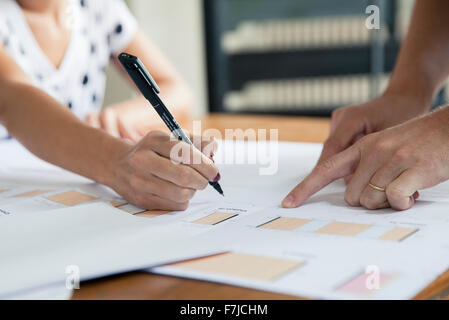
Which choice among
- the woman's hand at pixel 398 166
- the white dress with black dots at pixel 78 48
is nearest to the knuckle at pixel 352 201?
the woman's hand at pixel 398 166

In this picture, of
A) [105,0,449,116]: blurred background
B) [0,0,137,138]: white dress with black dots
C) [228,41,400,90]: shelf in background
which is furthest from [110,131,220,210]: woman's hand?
[228,41,400,90]: shelf in background

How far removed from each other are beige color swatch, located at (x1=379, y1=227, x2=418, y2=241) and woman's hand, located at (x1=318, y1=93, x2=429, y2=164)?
0.28 metres

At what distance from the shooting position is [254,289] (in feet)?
1.35

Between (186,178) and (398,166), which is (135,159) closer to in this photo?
(186,178)

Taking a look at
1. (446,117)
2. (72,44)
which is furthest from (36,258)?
(72,44)

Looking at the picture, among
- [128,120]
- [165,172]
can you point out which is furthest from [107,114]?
[165,172]

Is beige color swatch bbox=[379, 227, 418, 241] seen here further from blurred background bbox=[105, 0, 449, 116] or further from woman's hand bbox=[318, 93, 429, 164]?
blurred background bbox=[105, 0, 449, 116]

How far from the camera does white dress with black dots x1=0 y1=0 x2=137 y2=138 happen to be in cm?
122

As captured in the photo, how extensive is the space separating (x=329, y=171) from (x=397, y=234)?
0.17m

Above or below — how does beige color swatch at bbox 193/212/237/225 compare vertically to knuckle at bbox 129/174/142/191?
below

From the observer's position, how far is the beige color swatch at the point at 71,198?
2.28 feet

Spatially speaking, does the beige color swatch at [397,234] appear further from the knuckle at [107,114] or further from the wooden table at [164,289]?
the knuckle at [107,114]

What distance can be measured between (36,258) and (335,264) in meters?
0.24
